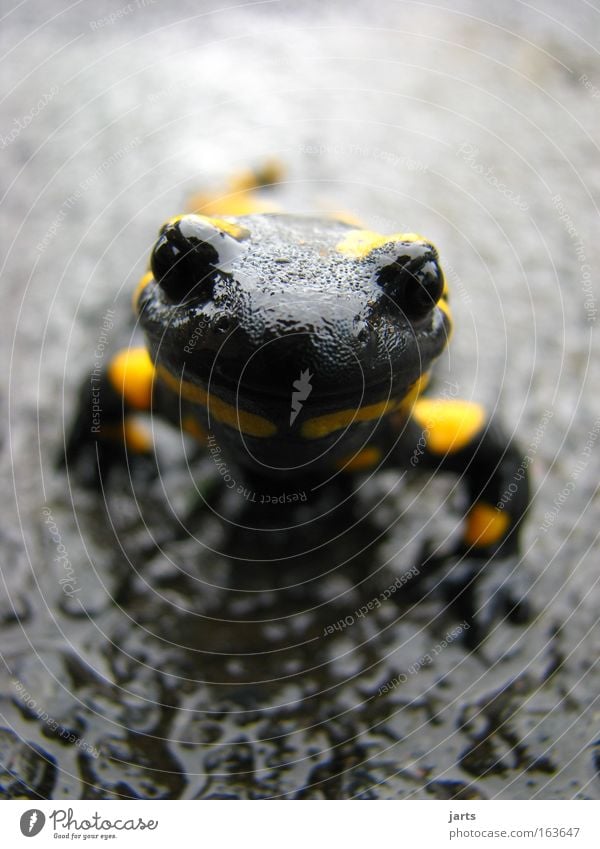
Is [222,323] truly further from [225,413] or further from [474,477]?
[474,477]

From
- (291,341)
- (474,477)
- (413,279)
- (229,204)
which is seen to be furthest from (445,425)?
(229,204)

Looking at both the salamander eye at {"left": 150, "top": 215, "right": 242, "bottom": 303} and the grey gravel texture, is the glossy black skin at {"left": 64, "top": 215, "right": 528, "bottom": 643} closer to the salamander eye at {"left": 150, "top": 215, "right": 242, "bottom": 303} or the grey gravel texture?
the salamander eye at {"left": 150, "top": 215, "right": 242, "bottom": 303}

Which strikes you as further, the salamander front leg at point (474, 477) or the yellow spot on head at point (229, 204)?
the yellow spot on head at point (229, 204)

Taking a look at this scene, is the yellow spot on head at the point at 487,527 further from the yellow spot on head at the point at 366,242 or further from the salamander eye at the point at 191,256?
the salamander eye at the point at 191,256

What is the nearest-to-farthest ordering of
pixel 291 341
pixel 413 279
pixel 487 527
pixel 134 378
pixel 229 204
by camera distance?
pixel 291 341, pixel 413 279, pixel 487 527, pixel 134 378, pixel 229 204

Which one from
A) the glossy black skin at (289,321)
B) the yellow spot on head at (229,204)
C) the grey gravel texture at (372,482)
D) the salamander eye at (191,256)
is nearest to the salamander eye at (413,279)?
the glossy black skin at (289,321)
